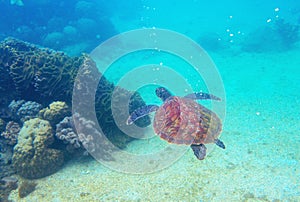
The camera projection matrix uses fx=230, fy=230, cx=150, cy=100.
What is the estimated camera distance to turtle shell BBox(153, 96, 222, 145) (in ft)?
16.6

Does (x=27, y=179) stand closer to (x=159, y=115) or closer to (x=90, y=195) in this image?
(x=90, y=195)

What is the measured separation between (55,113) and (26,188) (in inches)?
83.5

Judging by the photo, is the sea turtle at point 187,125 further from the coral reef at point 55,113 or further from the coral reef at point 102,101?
the coral reef at point 55,113

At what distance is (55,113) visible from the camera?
6.69 m

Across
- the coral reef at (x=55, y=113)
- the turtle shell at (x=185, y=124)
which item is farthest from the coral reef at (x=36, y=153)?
the turtle shell at (x=185, y=124)

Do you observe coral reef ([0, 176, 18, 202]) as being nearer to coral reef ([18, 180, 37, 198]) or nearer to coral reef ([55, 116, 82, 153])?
coral reef ([18, 180, 37, 198])

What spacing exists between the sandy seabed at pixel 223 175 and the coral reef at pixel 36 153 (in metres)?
0.27

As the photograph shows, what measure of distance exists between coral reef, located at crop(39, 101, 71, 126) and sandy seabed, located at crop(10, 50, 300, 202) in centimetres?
137

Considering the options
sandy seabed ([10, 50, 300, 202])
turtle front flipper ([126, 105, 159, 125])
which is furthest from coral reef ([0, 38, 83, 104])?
turtle front flipper ([126, 105, 159, 125])

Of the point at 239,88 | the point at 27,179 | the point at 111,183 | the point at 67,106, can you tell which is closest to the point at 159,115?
the point at 111,183

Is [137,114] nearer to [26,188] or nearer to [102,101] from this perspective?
[102,101]

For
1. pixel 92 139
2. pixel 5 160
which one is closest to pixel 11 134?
pixel 5 160

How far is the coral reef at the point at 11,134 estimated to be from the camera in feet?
21.9

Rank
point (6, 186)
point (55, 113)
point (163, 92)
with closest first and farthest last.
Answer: point (6, 186) < point (163, 92) < point (55, 113)
